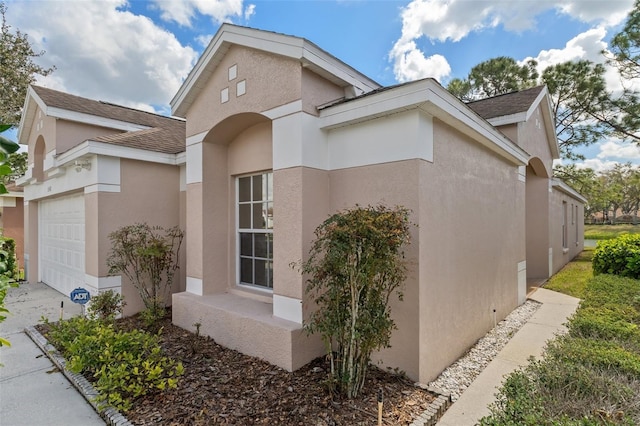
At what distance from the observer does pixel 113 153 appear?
7.33 m

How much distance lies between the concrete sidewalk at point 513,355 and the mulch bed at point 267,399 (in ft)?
1.34

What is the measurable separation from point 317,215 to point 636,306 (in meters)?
6.77

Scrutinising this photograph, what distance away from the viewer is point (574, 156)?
18531 millimetres

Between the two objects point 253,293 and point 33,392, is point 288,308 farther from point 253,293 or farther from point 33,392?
point 33,392

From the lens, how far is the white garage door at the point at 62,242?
28.8ft

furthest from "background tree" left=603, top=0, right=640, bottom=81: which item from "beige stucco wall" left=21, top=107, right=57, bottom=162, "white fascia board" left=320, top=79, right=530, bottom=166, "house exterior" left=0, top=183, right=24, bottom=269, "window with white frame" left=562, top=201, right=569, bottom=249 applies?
"house exterior" left=0, top=183, right=24, bottom=269

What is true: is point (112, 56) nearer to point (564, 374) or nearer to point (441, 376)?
point (441, 376)

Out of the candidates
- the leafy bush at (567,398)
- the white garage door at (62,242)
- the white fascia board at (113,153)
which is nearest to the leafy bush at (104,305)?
the white garage door at (62,242)

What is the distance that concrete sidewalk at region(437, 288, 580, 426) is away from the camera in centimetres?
375

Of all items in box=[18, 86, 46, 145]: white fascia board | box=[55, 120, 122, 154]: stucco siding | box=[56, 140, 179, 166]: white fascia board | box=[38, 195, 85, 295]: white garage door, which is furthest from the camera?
box=[18, 86, 46, 145]: white fascia board

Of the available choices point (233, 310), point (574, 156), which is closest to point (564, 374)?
point (233, 310)

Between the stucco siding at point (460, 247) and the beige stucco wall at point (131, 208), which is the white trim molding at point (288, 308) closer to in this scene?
the stucco siding at point (460, 247)

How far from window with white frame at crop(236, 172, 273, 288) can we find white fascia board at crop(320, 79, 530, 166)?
1.99 m

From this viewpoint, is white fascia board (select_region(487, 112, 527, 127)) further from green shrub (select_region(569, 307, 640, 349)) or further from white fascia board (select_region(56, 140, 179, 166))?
white fascia board (select_region(56, 140, 179, 166))
